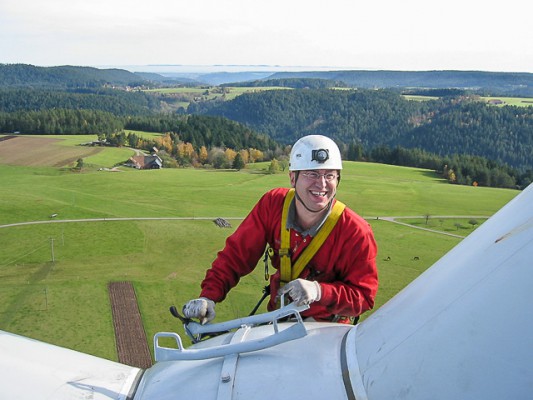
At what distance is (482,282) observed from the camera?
242 centimetres

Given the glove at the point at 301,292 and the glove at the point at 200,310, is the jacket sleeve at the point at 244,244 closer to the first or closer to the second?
the glove at the point at 200,310

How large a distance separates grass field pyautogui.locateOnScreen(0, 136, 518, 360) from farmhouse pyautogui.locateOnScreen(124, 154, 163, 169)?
397cm

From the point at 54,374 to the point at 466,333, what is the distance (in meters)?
2.38

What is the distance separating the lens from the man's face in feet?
14.3

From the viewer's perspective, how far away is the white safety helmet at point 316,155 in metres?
4.32

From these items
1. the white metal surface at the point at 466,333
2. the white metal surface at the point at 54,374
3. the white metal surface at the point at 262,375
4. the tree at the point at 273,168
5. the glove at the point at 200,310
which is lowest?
the tree at the point at 273,168

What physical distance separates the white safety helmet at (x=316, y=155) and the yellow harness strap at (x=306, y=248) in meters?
0.43

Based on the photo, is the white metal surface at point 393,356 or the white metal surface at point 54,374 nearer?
the white metal surface at point 393,356

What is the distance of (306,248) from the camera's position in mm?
4469

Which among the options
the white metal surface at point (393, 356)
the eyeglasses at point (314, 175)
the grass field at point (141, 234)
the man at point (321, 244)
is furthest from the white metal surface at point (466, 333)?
the grass field at point (141, 234)

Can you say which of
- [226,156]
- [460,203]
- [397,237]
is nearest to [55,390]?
[397,237]

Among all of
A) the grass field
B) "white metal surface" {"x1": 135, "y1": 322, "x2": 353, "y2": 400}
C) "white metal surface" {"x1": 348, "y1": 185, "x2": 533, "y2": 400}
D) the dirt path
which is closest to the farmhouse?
the grass field

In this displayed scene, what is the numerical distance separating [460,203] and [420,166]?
47.5m

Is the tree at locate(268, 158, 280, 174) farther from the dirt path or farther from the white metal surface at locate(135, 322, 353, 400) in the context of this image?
the white metal surface at locate(135, 322, 353, 400)
